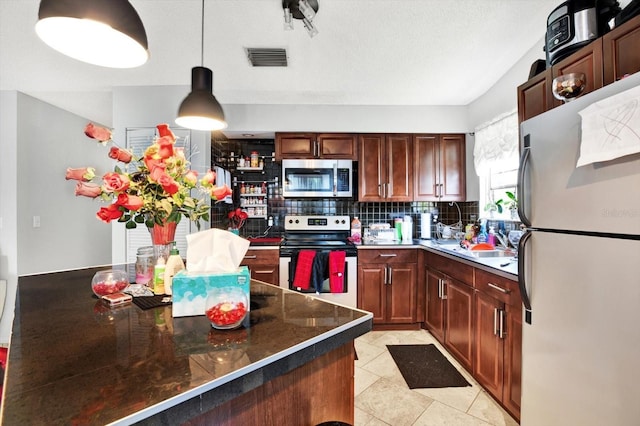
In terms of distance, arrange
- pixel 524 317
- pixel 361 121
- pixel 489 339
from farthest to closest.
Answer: pixel 361 121 < pixel 489 339 < pixel 524 317

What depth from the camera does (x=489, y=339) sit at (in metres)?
1.93

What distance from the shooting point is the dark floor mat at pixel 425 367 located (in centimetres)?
212

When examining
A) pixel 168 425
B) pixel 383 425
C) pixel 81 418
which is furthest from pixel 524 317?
pixel 81 418

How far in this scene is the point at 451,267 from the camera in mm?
2436

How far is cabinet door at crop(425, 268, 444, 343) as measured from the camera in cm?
265

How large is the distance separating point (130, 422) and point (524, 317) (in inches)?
65.8

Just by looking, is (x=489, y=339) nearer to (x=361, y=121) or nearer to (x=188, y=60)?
(x=361, y=121)

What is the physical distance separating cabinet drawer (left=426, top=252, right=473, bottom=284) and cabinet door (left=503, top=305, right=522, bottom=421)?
46 centimetres

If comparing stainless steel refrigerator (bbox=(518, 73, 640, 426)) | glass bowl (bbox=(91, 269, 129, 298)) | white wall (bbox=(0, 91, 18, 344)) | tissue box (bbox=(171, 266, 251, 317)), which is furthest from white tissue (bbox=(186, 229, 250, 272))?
white wall (bbox=(0, 91, 18, 344))

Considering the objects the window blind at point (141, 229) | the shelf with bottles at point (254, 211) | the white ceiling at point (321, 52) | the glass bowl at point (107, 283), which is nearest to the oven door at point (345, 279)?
the shelf with bottles at point (254, 211)

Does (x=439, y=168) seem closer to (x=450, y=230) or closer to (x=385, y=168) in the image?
(x=385, y=168)

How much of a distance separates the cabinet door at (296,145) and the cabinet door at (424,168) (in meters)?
1.19

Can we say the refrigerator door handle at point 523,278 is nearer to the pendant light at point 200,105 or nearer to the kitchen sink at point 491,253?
the kitchen sink at point 491,253

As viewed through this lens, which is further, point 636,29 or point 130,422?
point 636,29
